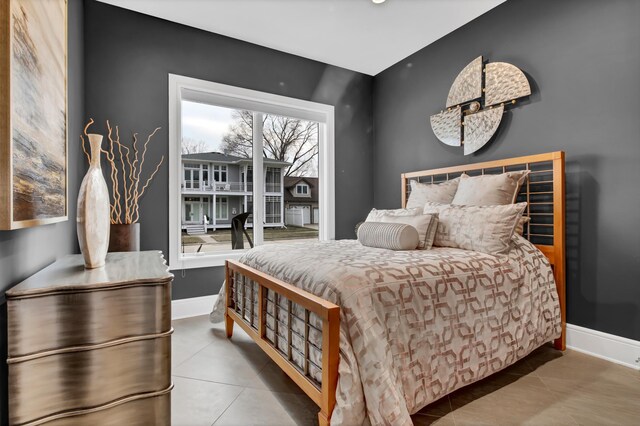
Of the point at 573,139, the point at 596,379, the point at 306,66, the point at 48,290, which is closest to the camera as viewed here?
the point at 48,290

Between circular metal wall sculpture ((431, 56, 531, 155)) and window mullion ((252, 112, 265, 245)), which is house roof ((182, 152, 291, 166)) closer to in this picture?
window mullion ((252, 112, 265, 245))

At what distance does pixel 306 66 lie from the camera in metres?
3.91

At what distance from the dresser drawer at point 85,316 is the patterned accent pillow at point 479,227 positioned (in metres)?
1.91

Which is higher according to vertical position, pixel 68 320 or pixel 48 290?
pixel 48 290

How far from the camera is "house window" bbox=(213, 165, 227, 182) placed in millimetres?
3532

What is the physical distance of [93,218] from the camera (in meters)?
1.37

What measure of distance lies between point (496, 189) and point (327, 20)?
2.14 meters

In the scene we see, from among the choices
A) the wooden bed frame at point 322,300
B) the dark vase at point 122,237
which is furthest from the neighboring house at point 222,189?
the wooden bed frame at point 322,300

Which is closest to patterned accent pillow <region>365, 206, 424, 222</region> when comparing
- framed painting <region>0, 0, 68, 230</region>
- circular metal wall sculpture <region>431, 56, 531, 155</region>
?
circular metal wall sculpture <region>431, 56, 531, 155</region>

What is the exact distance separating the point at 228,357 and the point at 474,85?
312cm

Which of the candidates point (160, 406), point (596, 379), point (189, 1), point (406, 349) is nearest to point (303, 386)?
point (406, 349)

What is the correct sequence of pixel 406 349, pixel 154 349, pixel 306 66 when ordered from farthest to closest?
pixel 306 66
pixel 406 349
pixel 154 349

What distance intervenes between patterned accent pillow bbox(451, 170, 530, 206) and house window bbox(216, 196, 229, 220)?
2.37 meters

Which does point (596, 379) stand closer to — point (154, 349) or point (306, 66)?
point (154, 349)
